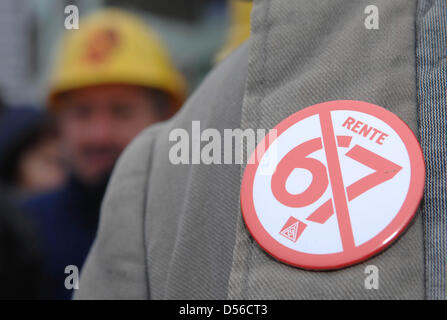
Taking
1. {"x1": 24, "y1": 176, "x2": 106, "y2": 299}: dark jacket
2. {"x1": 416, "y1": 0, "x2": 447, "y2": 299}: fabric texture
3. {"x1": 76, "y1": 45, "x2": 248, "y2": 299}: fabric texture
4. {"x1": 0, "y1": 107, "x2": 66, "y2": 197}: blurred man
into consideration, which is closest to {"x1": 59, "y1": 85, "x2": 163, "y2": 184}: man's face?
{"x1": 24, "y1": 176, "x2": 106, "y2": 299}: dark jacket

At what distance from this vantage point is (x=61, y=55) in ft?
10.2

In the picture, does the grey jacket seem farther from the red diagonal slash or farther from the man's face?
the man's face

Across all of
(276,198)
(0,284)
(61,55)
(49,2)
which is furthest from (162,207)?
(49,2)

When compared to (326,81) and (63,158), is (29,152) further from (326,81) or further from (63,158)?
(326,81)

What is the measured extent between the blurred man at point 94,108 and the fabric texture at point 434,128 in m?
1.83

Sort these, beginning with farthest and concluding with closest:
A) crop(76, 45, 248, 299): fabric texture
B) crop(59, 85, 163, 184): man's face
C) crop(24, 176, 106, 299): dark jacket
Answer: crop(59, 85, 163, 184): man's face, crop(24, 176, 106, 299): dark jacket, crop(76, 45, 248, 299): fabric texture

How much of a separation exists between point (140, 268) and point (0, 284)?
1.32m

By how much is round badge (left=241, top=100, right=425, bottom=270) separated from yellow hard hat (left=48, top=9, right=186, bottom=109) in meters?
2.40

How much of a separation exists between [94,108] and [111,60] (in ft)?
1.14

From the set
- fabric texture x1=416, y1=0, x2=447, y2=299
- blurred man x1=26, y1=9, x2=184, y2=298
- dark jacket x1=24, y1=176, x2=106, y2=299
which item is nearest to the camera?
fabric texture x1=416, y1=0, x2=447, y2=299

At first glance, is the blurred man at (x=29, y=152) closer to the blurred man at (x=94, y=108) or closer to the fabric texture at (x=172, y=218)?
the blurred man at (x=94, y=108)

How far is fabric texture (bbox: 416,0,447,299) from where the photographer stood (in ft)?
1.43

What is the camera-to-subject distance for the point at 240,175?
0.55m

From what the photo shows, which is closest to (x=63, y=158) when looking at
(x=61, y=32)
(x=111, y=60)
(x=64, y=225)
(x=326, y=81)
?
(x=111, y=60)
